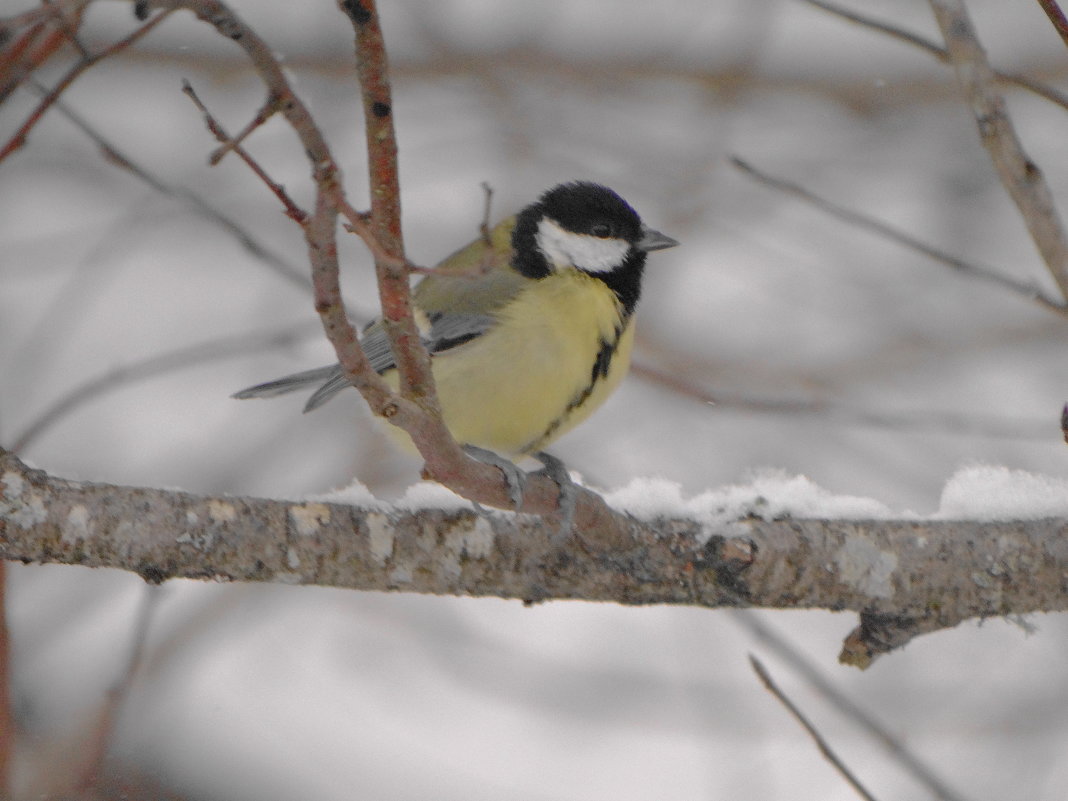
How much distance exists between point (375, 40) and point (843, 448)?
3.74 meters

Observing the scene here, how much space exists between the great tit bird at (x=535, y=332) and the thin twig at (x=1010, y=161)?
1.10 meters

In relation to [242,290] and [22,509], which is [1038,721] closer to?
[22,509]

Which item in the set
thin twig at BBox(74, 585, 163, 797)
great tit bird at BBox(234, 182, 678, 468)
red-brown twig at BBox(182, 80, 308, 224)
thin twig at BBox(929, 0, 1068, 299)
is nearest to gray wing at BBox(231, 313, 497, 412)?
great tit bird at BBox(234, 182, 678, 468)

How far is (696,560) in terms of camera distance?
2344 millimetres

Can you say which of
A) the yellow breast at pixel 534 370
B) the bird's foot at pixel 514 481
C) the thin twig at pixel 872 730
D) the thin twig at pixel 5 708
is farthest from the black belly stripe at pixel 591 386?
the thin twig at pixel 5 708

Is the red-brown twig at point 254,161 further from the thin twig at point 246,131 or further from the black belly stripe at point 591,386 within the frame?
the black belly stripe at point 591,386

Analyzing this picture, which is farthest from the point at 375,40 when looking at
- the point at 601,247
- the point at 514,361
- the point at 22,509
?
the point at 601,247

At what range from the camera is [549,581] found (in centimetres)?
234

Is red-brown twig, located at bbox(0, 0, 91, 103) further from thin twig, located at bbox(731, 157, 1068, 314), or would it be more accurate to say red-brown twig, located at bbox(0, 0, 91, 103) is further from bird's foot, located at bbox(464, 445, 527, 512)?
thin twig, located at bbox(731, 157, 1068, 314)

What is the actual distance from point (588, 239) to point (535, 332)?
1.66 ft

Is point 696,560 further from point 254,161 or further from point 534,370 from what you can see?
point 254,161

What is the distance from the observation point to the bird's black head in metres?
3.04

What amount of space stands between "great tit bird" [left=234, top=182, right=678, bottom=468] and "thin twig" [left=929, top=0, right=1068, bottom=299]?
3.60ft

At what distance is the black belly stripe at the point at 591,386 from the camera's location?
2761 millimetres
